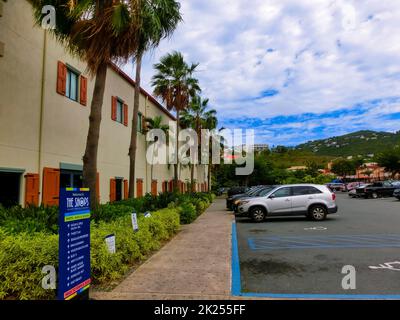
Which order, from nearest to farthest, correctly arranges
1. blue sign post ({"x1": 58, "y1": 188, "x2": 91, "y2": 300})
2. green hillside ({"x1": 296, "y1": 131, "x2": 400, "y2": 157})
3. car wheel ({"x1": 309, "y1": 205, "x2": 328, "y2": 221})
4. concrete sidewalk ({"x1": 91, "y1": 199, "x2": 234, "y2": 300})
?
blue sign post ({"x1": 58, "y1": 188, "x2": 91, "y2": 300}) < concrete sidewalk ({"x1": 91, "y1": 199, "x2": 234, "y2": 300}) < car wheel ({"x1": 309, "y1": 205, "x2": 328, "y2": 221}) < green hillside ({"x1": 296, "y1": 131, "x2": 400, "y2": 157})

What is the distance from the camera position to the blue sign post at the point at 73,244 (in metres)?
3.90

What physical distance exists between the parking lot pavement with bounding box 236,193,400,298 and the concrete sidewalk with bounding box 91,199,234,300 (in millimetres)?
448

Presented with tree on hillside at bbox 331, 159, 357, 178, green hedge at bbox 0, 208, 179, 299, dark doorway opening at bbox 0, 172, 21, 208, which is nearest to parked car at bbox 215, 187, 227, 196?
Answer: tree on hillside at bbox 331, 159, 357, 178

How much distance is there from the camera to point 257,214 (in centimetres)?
1566

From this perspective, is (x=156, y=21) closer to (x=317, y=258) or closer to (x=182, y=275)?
(x=182, y=275)

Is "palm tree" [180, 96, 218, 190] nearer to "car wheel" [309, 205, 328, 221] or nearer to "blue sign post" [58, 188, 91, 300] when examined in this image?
"car wheel" [309, 205, 328, 221]

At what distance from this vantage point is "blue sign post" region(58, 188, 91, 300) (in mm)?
3896

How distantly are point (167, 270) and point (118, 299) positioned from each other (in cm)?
183

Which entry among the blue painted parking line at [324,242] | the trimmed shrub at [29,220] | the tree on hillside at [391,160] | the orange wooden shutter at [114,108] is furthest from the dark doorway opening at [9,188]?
the tree on hillside at [391,160]

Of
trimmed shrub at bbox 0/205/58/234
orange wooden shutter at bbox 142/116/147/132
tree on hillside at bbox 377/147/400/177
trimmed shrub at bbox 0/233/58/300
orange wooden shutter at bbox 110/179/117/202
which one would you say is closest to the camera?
trimmed shrub at bbox 0/233/58/300

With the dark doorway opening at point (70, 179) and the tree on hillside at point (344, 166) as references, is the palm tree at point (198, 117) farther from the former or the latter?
the tree on hillside at point (344, 166)

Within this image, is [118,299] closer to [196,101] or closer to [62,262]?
[62,262]

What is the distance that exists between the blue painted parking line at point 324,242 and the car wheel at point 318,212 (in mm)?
4397
